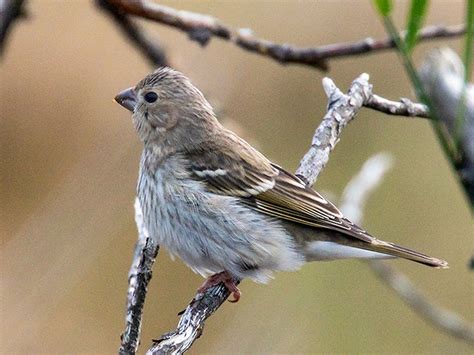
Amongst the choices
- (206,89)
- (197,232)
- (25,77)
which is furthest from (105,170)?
(25,77)

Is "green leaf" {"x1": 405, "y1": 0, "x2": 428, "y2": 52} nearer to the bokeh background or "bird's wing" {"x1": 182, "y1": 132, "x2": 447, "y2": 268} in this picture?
"bird's wing" {"x1": 182, "y1": 132, "x2": 447, "y2": 268}

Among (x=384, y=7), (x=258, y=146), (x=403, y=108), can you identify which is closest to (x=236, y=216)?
(x=403, y=108)

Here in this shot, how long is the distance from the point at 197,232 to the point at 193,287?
2.83 meters

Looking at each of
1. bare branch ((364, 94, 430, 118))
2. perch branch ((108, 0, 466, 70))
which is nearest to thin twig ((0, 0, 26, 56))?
perch branch ((108, 0, 466, 70))

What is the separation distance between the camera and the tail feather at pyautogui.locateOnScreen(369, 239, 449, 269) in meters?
3.53

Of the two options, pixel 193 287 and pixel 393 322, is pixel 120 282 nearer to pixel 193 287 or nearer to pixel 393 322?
pixel 193 287

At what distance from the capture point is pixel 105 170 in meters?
4.32

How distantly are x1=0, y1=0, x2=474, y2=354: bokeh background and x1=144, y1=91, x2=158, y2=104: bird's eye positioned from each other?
3.93 feet

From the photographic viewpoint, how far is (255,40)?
14.1 feet

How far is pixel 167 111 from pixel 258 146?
1552mm

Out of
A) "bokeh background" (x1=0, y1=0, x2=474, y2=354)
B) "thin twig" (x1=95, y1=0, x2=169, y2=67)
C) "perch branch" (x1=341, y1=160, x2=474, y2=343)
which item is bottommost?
"perch branch" (x1=341, y1=160, x2=474, y2=343)

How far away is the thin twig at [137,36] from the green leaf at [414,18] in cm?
231

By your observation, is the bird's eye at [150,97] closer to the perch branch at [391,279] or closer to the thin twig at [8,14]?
the thin twig at [8,14]

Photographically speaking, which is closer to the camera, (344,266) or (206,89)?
(206,89)
